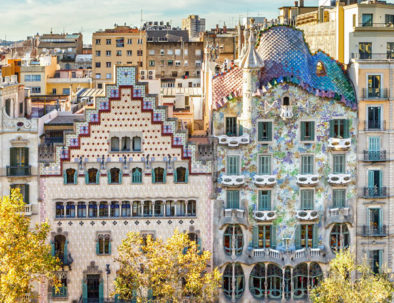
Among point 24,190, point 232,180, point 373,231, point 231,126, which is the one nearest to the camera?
point 24,190

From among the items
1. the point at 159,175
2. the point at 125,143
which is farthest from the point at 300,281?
the point at 125,143

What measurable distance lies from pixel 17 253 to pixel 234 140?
16085mm

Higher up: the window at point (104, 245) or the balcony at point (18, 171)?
the balcony at point (18, 171)

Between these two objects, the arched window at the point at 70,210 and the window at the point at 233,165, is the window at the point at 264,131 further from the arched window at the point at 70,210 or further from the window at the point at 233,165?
the arched window at the point at 70,210

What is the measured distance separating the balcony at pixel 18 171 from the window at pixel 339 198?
20.7 metres

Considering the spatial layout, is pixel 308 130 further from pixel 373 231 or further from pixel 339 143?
pixel 373 231

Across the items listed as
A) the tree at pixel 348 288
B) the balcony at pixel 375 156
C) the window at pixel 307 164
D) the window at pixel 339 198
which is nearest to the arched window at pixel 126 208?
the window at pixel 307 164

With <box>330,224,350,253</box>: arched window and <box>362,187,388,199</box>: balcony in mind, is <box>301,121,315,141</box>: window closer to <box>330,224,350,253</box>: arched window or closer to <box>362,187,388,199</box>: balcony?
<box>362,187,388,199</box>: balcony

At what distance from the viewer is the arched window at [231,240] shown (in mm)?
55125

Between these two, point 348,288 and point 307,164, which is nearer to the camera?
point 348,288

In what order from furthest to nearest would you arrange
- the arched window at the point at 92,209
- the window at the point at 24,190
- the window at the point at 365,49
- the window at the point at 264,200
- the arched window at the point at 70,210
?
the window at the point at 365,49
the window at the point at 264,200
the arched window at the point at 92,209
the arched window at the point at 70,210
the window at the point at 24,190

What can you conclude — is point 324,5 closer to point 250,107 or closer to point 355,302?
point 250,107

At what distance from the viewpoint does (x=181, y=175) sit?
5481cm

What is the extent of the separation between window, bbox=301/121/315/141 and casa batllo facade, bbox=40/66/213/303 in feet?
22.4
